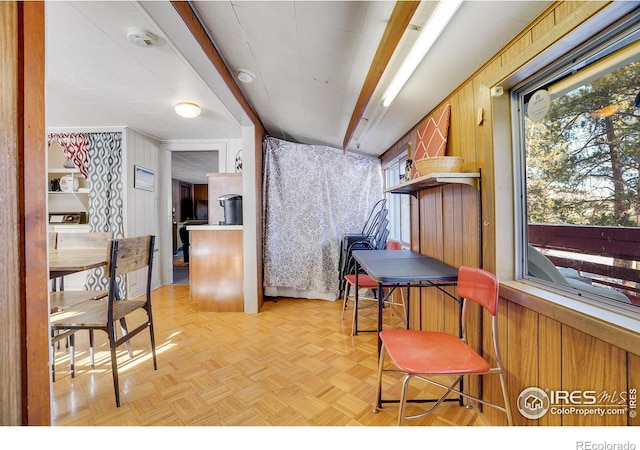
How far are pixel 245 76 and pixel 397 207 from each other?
2488 mm

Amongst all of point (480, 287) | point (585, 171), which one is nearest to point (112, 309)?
point (480, 287)

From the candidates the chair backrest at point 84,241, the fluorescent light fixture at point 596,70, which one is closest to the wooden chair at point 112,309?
the chair backrest at point 84,241

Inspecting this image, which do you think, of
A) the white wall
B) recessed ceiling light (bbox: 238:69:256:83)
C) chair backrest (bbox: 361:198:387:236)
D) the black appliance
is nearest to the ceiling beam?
recessed ceiling light (bbox: 238:69:256:83)

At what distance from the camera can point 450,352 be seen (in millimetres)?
1276

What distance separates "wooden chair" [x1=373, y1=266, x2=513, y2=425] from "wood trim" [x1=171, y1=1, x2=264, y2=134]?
2.04m

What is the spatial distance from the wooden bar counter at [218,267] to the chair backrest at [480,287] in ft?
7.85

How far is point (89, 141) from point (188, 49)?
9.96 ft

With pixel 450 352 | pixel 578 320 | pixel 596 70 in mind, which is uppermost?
pixel 596 70

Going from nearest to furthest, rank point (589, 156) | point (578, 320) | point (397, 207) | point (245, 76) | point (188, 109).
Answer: point (578, 320)
point (589, 156)
point (245, 76)
point (188, 109)
point (397, 207)

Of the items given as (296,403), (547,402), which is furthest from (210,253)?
(547,402)

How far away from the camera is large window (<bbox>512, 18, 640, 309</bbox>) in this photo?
946 mm

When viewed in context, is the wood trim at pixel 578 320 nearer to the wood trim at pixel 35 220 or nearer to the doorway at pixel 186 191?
the wood trim at pixel 35 220

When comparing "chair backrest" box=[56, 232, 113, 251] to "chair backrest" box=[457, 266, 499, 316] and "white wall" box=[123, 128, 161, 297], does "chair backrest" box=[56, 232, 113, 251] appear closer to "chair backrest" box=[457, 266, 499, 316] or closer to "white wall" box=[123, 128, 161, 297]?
"white wall" box=[123, 128, 161, 297]

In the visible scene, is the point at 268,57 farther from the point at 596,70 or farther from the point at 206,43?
the point at 596,70
